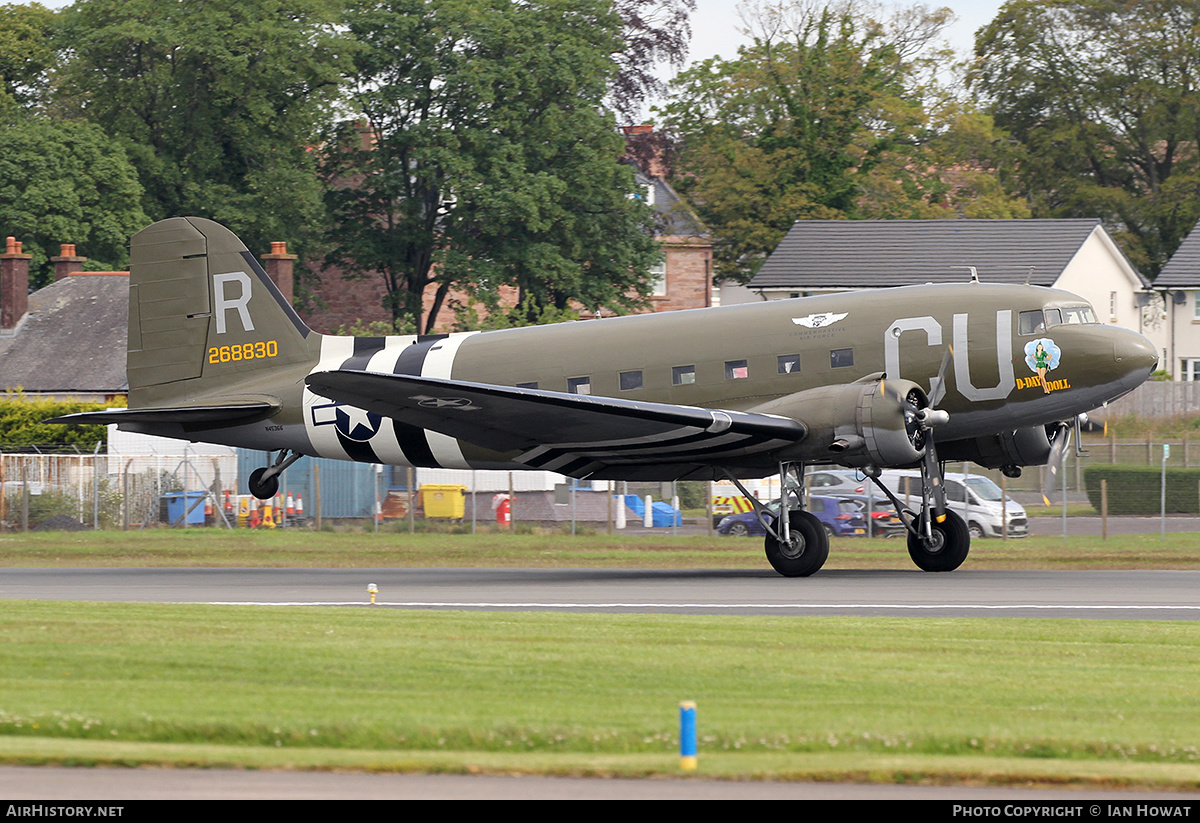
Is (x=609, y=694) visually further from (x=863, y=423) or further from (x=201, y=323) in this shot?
(x=201, y=323)

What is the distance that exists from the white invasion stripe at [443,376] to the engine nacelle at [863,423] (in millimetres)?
6883

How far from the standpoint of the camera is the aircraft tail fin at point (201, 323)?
31.7 meters

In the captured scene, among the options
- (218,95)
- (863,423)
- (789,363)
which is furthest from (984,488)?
(218,95)

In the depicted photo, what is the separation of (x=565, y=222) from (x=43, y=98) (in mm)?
31928

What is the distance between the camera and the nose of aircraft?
25.9m

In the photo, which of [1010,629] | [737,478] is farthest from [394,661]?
[737,478]

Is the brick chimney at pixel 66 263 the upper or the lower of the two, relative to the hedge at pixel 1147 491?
upper

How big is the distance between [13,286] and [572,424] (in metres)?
46.9

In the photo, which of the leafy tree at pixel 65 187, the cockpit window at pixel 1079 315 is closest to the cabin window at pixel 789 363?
the cockpit window at pixel 1079 315

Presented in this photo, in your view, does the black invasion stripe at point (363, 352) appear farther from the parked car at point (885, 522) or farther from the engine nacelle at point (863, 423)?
the parked car at point (885, 522)

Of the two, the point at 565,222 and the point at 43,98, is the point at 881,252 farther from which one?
the point at 43,98

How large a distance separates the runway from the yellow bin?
13593 mm

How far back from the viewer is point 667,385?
28.4 metres

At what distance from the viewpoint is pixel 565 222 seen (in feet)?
244
